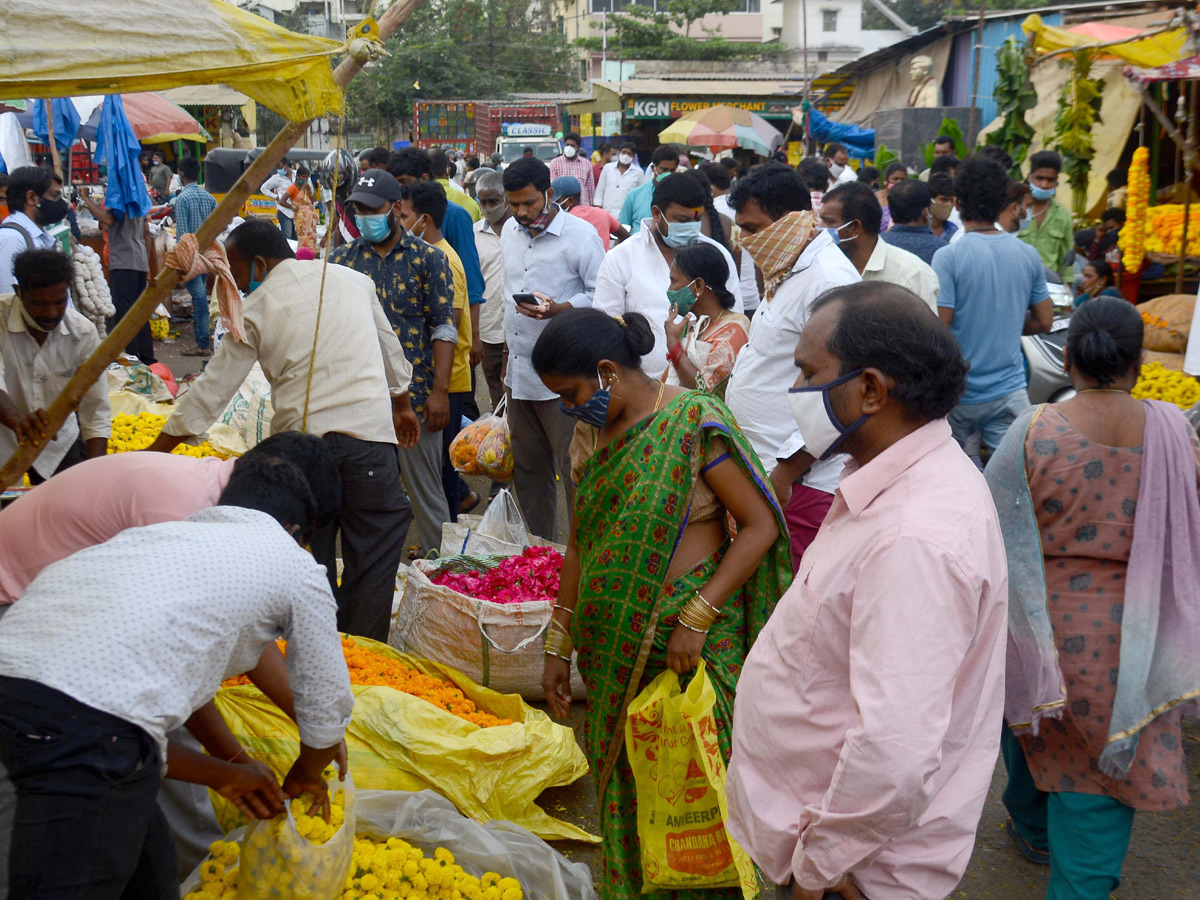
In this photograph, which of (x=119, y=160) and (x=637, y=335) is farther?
(x=119, y=160)

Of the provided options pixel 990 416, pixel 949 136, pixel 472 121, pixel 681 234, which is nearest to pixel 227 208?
pixel 681 234

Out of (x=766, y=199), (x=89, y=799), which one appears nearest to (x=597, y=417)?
(x=89, y=799)

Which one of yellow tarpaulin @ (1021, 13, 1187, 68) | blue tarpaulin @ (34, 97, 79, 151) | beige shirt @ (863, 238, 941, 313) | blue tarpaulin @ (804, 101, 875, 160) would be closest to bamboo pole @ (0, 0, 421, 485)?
beige shirt @ (863, 238, 941, 313)

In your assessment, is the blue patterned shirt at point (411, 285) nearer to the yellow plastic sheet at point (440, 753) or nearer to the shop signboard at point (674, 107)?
the yellow plastic sheet at point (440, 753)

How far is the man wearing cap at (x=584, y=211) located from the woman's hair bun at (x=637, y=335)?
6837 mm

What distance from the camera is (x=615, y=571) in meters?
2.81

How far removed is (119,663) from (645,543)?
4.15ft

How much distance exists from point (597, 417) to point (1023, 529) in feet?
3.95

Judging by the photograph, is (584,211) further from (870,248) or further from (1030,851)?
(1030,851)

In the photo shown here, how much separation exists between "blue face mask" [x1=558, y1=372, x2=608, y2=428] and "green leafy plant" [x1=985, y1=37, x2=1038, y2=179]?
1058 centimetres

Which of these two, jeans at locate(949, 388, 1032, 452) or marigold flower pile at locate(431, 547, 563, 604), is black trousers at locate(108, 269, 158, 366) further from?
jeans at locate(949, 388, 1032, 452)

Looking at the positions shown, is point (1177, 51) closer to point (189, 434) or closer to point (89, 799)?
point (189, 434)

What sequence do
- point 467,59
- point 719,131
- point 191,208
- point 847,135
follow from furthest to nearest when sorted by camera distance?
1. point 467,59
2. point 719,131
3. point 847,135
4. point 191,208

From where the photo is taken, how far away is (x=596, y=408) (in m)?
2.90
